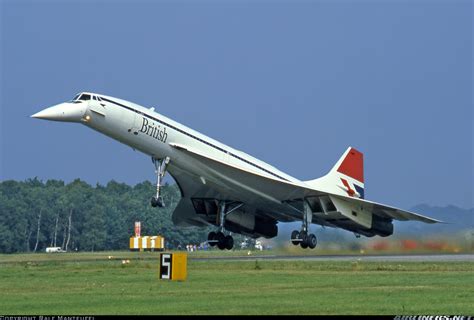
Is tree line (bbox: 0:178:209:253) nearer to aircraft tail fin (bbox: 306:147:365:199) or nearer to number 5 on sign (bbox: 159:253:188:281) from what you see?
aircraft tail fin (bbox: 306:147:365:199)

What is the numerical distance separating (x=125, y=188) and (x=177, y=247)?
720 inches

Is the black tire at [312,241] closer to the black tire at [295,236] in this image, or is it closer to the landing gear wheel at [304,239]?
the landing gear wheel at [304,239]

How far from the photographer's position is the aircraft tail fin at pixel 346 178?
43188 millimetres

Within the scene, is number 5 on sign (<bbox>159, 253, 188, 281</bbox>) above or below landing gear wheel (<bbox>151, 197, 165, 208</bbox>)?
below

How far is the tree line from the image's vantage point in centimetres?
7388

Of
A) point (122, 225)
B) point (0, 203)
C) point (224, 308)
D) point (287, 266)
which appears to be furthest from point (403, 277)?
point (0, 203)

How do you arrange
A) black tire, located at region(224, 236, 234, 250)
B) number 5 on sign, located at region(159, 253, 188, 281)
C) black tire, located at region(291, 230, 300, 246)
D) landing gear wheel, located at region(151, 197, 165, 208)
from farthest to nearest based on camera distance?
black tire, located at region(224, 236, 234, 250), black tire, located at region(291, 230, 300, 246), landing gear wheel, located at region(151, 197, 165, 208), number 5 on sign, located at region(159, 253, 188, 281)

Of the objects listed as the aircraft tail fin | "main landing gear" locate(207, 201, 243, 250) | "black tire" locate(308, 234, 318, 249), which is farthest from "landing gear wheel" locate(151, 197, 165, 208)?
the aircraft tail fin

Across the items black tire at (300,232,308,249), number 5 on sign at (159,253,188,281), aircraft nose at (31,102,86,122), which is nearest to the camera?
number 5 on sign at (159,253,188,281)

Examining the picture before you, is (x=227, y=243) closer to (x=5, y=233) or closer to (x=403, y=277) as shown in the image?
(x=403, y=277)

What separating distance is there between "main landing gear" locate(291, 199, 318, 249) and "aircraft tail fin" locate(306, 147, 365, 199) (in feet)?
4.99

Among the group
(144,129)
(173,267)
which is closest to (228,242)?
(144,129)

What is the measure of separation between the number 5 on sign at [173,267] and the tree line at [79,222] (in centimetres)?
4719

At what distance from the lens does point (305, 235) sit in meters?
40.6
